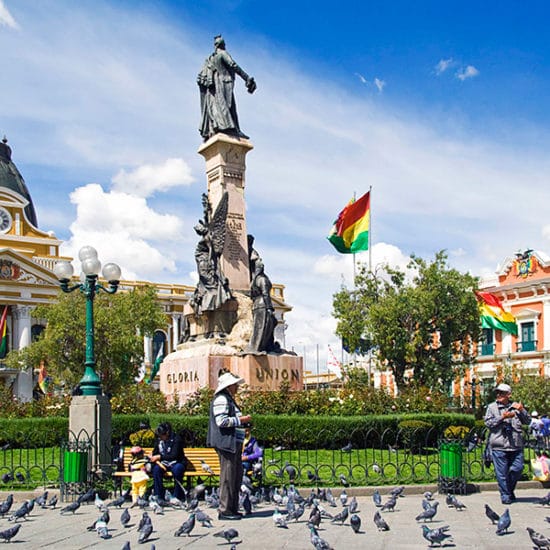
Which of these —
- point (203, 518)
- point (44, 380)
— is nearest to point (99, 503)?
point (203, 518)

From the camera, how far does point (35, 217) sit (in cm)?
7050

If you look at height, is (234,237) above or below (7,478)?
above

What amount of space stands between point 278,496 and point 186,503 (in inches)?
55.7

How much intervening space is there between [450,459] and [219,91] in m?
12.4

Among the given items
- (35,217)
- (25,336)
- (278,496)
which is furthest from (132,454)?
(35,217)

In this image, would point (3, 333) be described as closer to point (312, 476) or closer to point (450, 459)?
point (312, 476)

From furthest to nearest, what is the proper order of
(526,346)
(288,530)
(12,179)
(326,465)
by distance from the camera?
1. (12,179)
2. (526,346)
3. (326,465)
4. (288,530)

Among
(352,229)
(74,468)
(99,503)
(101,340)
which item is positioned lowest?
(99,503)

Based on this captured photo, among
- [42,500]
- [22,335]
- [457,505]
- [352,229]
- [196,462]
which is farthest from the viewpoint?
[22,335]

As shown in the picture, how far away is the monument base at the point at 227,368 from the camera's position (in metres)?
19.2

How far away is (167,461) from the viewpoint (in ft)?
38.9

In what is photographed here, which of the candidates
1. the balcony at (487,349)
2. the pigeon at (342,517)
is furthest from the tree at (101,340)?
the pigeon at (342,517)

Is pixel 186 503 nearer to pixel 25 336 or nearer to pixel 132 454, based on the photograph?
pixel 132 454

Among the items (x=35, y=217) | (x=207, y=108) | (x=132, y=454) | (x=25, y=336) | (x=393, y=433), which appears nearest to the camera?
(x=132, y=454)
